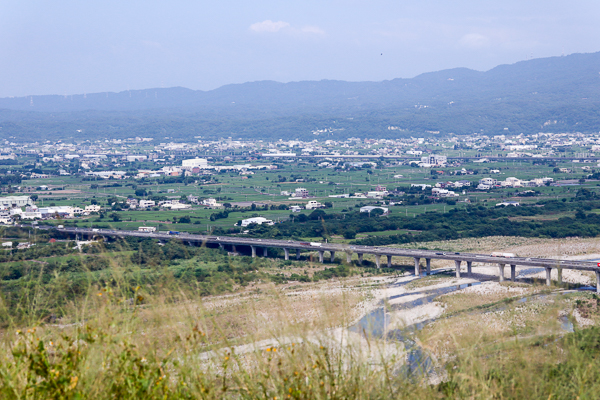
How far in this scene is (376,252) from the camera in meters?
30.0

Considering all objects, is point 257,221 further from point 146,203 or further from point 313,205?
point 146,203

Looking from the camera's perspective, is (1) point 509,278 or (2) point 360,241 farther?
(2) point 360,241

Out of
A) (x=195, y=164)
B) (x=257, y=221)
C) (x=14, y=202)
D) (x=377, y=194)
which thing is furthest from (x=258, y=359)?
(x=195, y=164)

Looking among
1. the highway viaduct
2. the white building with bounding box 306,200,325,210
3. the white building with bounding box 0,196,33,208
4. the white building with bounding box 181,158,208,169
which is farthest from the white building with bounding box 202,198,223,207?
the white building with bounding box 181,158,208,169

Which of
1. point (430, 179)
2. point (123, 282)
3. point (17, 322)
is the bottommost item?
point (430, 179)

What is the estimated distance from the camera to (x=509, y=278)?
2631cm

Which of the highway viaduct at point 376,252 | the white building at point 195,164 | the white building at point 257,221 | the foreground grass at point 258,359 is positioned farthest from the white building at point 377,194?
the foreground grass at point 258,359

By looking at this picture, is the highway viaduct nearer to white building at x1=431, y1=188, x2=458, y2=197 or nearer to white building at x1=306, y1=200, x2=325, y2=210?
white building at x1=306, y1=200, x2=325, y2=210

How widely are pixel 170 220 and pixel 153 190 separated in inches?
1105

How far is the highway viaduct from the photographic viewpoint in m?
25.0

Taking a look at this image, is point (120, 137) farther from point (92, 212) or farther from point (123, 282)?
point (123, 282)

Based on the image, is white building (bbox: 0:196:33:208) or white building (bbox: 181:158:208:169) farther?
white building (bbox: 181:158:208:169)

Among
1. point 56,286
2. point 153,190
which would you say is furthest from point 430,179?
point 56,286

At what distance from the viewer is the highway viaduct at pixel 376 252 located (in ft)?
82.0
